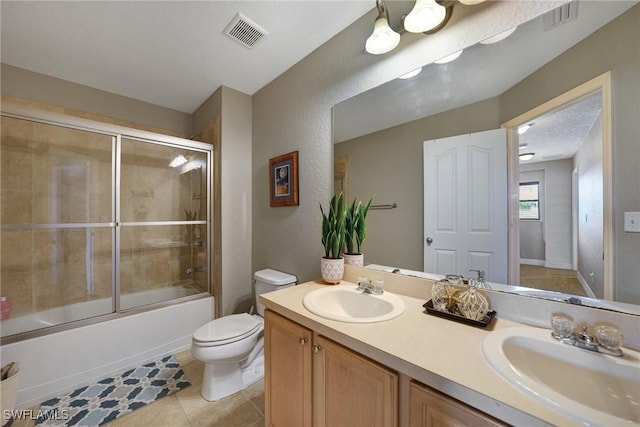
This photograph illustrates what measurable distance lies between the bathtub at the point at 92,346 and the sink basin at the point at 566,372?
2.25 m

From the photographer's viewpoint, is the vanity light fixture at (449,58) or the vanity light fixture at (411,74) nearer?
the vanity light fixture at (449,58)

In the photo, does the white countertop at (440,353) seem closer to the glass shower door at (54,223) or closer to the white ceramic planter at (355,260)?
the white ceramic planter at (355,260)

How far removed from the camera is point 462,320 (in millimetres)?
836

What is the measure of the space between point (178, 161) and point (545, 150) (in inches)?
115

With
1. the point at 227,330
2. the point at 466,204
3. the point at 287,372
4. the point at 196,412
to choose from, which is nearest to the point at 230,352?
the point at 227,330

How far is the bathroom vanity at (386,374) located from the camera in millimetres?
510

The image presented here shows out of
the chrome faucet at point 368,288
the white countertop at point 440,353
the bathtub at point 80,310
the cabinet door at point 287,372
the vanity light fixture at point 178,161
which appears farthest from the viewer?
the vanity light fixture at point 178,161

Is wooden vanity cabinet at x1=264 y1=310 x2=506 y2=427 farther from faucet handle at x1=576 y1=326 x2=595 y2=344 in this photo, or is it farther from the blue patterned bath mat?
the blue patterned bath mat

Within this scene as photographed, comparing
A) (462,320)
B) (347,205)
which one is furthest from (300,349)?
(347,205)

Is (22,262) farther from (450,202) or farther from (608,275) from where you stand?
(608,275)

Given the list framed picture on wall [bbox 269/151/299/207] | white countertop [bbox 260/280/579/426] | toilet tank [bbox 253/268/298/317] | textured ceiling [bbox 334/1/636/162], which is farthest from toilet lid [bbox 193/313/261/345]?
textured ceiling [bbox 334/1/636/162]

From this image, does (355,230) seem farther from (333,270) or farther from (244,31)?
(244,31)

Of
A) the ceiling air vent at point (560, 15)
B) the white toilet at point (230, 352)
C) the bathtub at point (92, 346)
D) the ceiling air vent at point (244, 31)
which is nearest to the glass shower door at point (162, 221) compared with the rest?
the bathtub at point (92, 346)

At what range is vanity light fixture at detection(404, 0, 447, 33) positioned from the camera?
1.00 m
